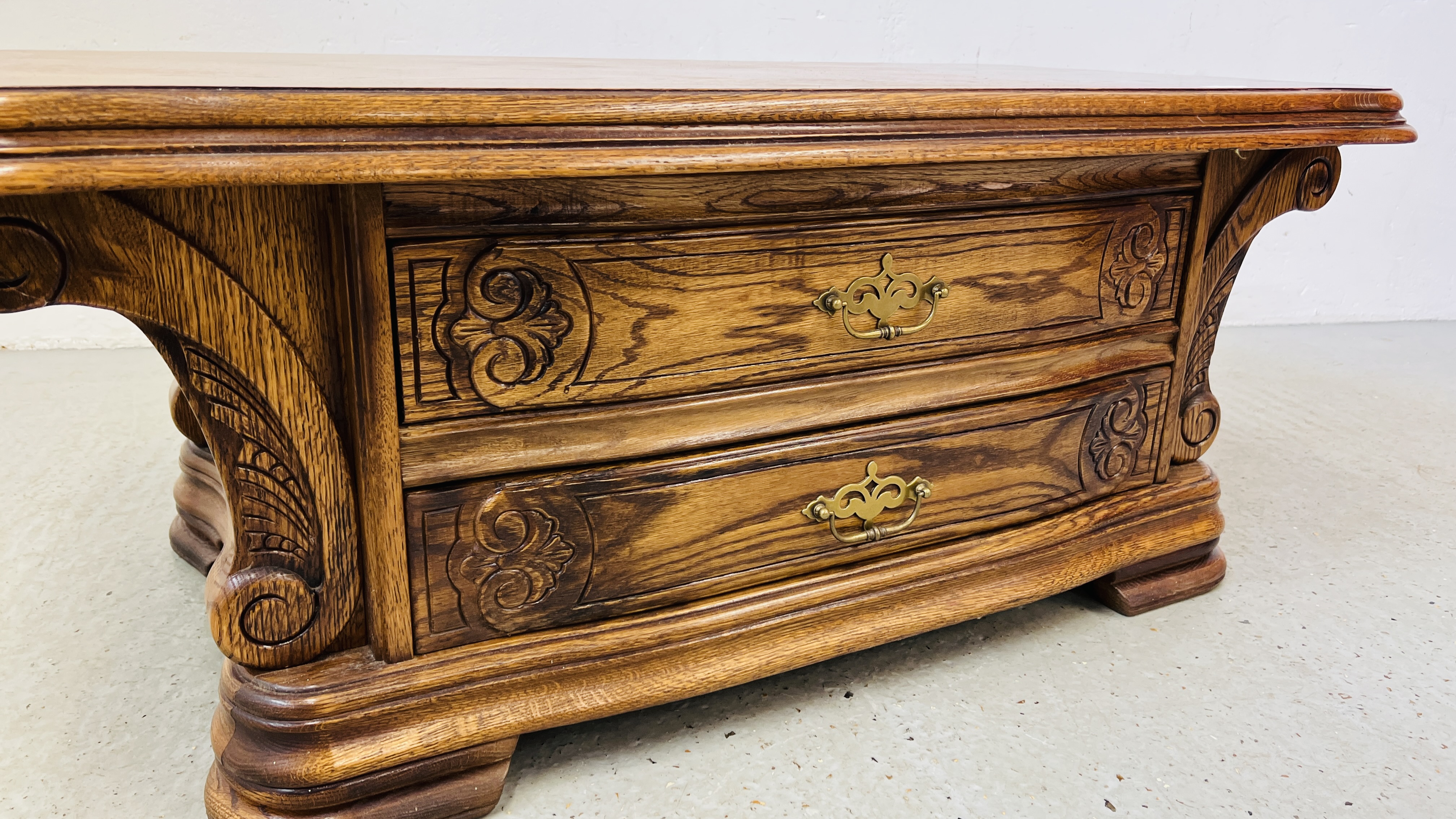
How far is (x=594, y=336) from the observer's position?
1068mm

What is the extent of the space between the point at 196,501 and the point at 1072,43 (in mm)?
2626

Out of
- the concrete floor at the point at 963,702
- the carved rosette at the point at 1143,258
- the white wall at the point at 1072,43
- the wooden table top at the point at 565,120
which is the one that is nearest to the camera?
the wooden table top at the point at 565,120

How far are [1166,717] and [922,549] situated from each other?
36cm

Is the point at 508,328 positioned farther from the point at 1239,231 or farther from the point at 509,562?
the point at 1239,231

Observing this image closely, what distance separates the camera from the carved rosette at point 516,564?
42.7 inches

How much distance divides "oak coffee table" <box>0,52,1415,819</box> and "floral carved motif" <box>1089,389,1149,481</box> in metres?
0.01

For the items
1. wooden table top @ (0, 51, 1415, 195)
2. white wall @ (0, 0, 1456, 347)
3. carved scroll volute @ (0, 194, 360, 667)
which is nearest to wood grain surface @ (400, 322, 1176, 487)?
carved scroll volute @ (0, 194, 360, 667)

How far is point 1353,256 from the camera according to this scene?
3422 mm

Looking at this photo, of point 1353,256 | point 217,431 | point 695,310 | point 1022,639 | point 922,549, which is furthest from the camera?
point 1353,256

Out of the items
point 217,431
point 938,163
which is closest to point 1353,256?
point 938,163

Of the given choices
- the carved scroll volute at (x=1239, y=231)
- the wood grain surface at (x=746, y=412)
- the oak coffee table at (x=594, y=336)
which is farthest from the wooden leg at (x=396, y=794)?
the carved scroll volute at (x=1239, y=231)

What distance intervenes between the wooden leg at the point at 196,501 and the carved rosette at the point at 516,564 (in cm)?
58

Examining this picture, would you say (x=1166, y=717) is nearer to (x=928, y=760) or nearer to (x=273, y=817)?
(x=928, y=760)

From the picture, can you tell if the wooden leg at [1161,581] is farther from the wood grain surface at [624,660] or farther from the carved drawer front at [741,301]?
the carved drawer front at [741,301]
